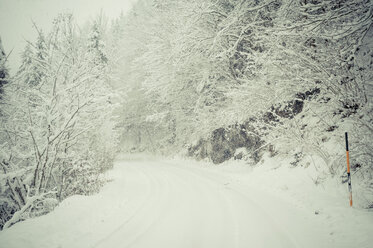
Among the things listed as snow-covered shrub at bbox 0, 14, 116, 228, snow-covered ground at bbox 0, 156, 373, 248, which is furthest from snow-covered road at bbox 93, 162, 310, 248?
snow-covered shrub at bbox 0, 14, 116, 228

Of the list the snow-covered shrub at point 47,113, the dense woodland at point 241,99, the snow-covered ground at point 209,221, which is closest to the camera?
the snow-covered ground at point 209,221

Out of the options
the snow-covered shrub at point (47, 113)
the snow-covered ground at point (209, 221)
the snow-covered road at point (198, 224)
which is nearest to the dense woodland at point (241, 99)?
the snow-covered shrub at point (47, 113)

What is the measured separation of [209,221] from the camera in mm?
4754

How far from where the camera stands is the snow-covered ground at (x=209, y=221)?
376 centimetres

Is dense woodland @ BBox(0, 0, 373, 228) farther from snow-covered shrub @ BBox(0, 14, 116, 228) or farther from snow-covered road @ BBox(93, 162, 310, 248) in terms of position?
snow-covered road @ BBox(93, 162, 310, 248)

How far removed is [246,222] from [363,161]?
3204mm

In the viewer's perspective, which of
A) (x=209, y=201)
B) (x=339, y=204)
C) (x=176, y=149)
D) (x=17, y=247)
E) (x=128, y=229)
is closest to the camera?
(x=17, y=247)

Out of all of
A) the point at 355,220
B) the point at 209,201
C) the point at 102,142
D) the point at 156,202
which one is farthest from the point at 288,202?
the point at 102,142

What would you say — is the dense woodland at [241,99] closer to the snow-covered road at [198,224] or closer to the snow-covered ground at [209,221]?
the snow-covered ground at [209,221]

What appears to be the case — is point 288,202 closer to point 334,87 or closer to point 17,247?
point 334,87

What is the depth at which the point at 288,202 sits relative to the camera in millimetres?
5816

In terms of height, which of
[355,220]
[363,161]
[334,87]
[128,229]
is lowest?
[128,229]

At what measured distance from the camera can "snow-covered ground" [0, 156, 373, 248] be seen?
3764 mm

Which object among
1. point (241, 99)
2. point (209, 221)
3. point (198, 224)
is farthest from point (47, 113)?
point (241, 99)
